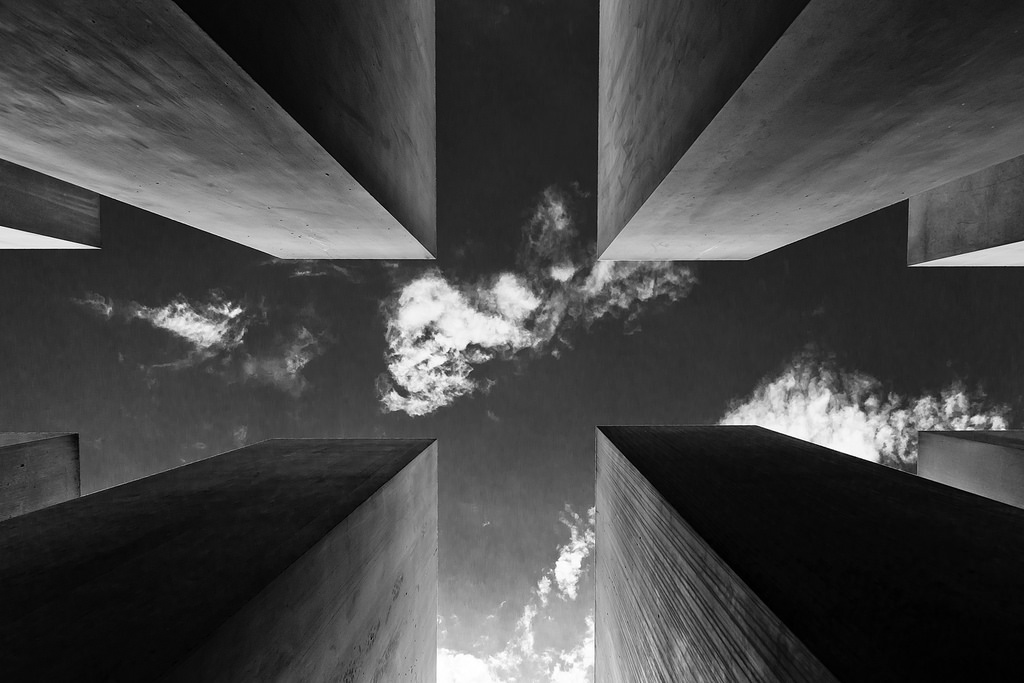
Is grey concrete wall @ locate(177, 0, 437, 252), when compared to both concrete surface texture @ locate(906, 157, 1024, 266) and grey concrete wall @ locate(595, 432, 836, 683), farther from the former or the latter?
concrete surface texture @ locate(906, 157, 1024, 266)

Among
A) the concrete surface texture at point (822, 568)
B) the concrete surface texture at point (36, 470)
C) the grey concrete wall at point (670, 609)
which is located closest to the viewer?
the concrete surface texture at point (822, 568)

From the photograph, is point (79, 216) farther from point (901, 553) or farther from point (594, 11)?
point (901, 553)

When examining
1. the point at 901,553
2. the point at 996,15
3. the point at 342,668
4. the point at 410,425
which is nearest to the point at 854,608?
the point at 901,553

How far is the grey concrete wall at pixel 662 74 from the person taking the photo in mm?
2242

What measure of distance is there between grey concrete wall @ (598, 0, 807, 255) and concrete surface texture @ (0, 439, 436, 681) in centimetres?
346

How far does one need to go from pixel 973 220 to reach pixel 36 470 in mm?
11946

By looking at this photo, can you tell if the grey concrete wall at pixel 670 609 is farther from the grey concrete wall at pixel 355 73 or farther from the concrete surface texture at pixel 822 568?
the grey concrete wall at pixel 355 73

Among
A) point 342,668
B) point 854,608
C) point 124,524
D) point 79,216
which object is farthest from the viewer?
point 79,216

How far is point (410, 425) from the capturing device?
7.82 meters

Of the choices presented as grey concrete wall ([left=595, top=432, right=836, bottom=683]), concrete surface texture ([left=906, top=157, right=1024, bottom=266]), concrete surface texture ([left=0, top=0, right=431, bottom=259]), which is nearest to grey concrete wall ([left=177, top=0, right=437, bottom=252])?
concrete surface texture ([left=0, top=0, right=431, bottom=259])

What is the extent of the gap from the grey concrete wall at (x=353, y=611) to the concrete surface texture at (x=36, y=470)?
16.4ft

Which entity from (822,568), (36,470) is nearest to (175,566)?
(822,568)

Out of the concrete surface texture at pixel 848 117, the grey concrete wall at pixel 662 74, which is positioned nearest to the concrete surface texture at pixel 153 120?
the grey concrete wall at pixel 662 74

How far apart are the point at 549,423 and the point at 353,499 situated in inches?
203
